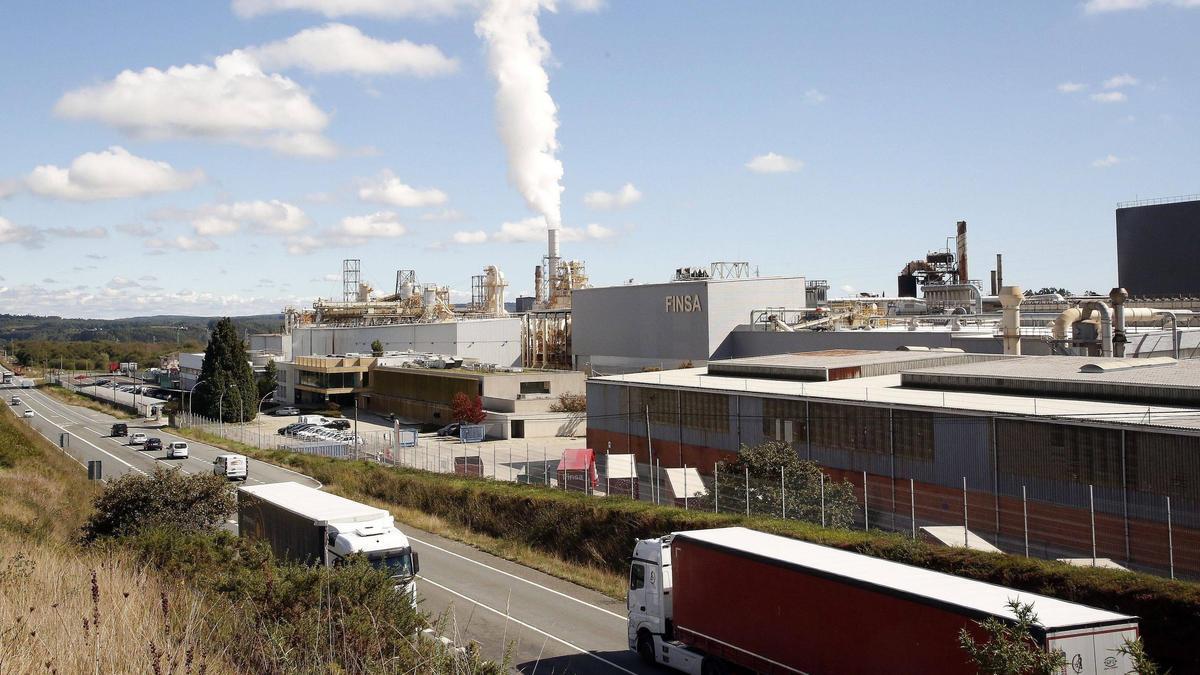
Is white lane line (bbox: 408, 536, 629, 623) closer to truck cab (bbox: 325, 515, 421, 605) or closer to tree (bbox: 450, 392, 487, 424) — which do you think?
truck cab (bbox: 325, 515, 421, 605)

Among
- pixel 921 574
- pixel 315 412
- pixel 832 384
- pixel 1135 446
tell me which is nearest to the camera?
pixel 921 574

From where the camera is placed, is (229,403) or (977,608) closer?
(977,608)

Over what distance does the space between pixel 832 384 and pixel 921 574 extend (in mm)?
26868

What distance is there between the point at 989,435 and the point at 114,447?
188 feet

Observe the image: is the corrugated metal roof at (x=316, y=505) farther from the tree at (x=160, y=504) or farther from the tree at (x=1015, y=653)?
the tree at (x=1015, y=653)

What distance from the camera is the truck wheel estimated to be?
18.2 metres

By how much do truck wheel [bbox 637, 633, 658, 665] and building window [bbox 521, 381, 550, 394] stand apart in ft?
180

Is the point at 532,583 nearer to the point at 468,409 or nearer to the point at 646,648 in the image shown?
the point at 646,648

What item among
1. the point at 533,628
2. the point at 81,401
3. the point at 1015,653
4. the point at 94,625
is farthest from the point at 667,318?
the point at 81,401

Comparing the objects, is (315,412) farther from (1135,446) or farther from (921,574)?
(921,574)

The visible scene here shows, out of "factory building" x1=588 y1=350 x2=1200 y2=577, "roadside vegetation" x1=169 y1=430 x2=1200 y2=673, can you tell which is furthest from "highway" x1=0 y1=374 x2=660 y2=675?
"factory building" x1=588 y1=350 x2=1200 y2=577

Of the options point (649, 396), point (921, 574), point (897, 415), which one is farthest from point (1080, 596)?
point (649, 396)

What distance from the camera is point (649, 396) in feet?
145

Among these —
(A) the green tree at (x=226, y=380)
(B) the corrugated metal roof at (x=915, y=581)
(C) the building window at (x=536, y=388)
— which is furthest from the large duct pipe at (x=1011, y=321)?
(A) the green tree at (x=226, y=380)
